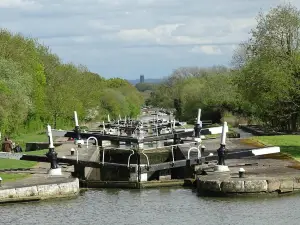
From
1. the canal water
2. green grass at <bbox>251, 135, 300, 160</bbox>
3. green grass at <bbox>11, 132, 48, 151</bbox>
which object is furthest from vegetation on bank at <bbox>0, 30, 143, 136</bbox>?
the canal water

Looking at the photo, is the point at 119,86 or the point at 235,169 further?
the point at 119,86

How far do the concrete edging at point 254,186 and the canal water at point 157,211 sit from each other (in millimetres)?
500

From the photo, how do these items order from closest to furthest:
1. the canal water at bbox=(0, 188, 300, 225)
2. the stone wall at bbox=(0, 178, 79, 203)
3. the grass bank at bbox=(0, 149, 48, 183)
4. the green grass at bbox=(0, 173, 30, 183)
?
the canal water at bbox=(0, 188, 300, 225) → the stone wall at bbox=(0, 178, 79, 203) → the green grass at bbox=(0, 173, 30, 183) → the grass bank at bbox=(0, 149, 48, 183)

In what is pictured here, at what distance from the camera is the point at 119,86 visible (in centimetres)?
16038

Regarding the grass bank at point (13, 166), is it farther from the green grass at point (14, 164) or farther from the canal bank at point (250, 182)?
the canal bank at point (250, 182)

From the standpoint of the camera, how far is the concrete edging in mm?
25281

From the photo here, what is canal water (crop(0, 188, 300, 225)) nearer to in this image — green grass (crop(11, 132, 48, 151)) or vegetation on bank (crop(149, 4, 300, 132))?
vegetation on bank (crop(149, 4, 300, 132))

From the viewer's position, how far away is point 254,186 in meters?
25.3

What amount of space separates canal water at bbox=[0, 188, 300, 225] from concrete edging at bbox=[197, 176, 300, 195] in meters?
0.50

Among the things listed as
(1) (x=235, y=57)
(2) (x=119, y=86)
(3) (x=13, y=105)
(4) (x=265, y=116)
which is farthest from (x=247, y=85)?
(2) (x=119, y=86)

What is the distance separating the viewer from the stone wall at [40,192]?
2438 centimetres

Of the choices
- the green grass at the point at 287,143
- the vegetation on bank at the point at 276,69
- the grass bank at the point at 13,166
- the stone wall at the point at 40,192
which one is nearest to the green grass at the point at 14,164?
the grass bank at the point at 13,166

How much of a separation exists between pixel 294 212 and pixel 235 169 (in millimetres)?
6991

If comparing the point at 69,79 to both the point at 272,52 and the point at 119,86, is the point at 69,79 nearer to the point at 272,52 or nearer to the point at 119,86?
the point at 272,52
